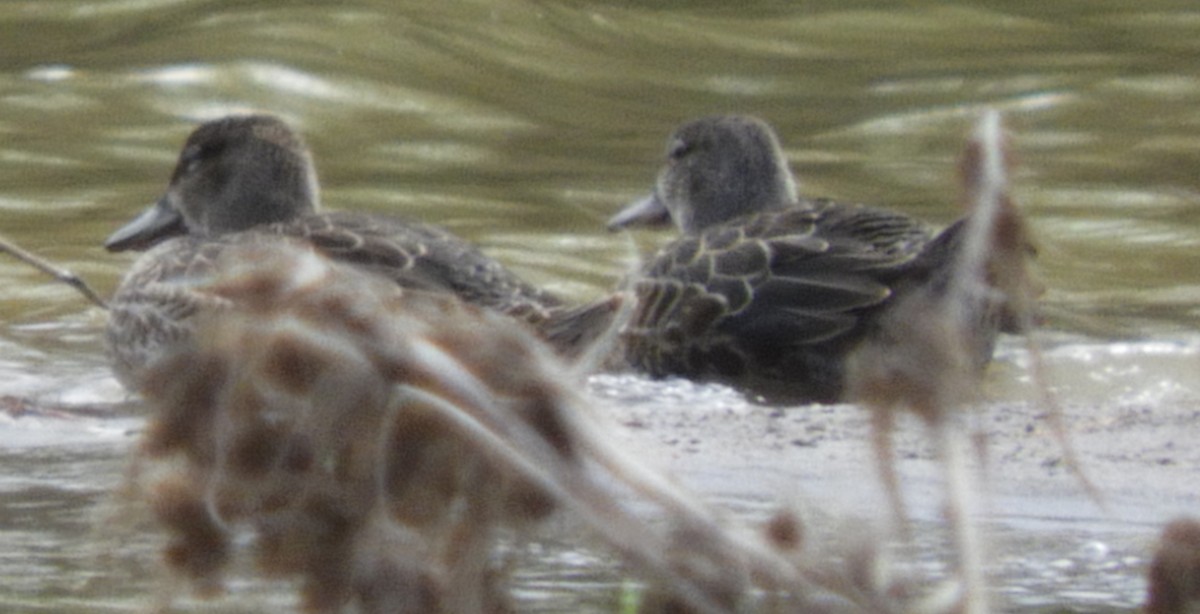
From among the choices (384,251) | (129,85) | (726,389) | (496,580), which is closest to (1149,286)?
(726,389)

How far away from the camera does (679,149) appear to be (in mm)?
10180

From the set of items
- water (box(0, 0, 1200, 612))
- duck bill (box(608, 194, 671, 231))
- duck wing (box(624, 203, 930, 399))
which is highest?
duck wing (box(624, 203, 930, 399))

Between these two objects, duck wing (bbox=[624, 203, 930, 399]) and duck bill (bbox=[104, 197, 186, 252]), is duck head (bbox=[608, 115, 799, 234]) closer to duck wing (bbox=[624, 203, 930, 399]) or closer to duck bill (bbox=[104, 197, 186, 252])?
duck wing (bbox=[624, 203, 930, 399])

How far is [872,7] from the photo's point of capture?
1667cm

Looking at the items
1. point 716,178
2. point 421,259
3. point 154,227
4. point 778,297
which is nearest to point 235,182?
point 154,227

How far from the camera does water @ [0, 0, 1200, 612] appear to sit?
9398 mm

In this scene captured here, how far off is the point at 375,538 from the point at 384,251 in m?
5.39

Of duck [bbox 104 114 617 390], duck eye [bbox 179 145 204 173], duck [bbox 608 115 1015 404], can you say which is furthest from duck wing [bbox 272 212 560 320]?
duck eye [bbox 179 145 204 173]

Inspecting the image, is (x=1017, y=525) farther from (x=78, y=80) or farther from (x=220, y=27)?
(x=220, y=27)

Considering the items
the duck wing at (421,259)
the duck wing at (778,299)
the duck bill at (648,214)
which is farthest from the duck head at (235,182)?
the duck wing at (778,299)

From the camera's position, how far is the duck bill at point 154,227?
373 inches

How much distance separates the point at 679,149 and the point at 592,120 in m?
3.68

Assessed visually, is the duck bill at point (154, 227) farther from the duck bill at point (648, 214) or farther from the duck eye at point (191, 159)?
the duck bill at point (648, 214)

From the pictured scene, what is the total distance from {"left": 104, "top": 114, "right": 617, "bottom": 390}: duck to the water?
317 millimetres
